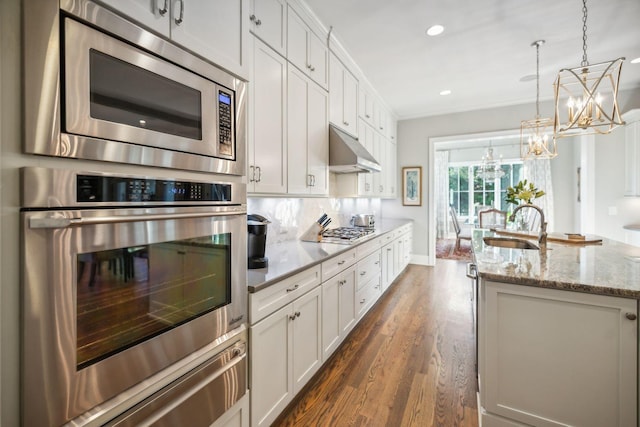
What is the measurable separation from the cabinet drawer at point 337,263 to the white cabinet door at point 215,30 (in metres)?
1.38

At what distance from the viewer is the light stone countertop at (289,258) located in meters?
1.51

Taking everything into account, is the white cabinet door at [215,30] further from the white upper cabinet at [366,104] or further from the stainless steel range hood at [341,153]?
the white upper cabinet at [366,104]

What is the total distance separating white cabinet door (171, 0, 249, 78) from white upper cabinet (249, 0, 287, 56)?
0.51 meters

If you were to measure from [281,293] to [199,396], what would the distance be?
24.5 inches

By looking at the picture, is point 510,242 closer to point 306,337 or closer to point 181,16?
point 306,337

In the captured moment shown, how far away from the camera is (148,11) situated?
3.07ft

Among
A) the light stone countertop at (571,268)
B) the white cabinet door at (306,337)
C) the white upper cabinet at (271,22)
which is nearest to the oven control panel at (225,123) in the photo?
the white upper cabinet at (271,22)

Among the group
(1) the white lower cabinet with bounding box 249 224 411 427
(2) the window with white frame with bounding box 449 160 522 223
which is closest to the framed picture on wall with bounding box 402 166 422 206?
(1) the white lower cabinet with bounding box 249 224 411 427

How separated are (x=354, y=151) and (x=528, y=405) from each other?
7.19 ft

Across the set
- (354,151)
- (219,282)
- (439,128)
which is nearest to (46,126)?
(219,282)

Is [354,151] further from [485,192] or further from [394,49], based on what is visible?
[485,192]

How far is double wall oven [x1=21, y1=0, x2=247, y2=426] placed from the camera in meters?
0.71

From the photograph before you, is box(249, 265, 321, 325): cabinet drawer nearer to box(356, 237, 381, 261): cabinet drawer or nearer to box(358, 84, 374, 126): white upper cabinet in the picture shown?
box(356, 237, 381, 261): cabinet drawer

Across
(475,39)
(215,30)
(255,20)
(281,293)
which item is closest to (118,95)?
(215,30)
